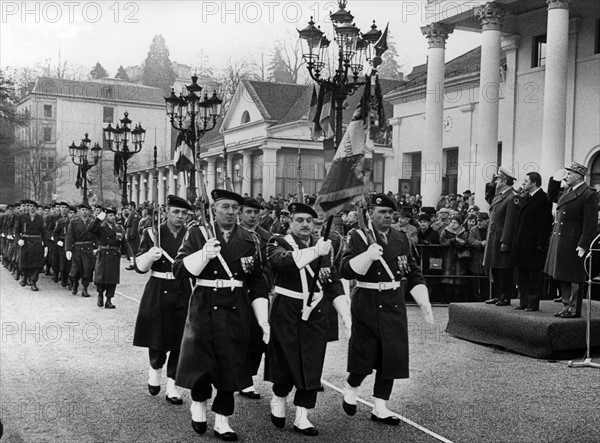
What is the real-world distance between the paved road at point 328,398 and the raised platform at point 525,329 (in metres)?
0.20

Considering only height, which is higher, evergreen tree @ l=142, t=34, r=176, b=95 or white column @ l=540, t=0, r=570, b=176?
evergreen tree @ l=142, t=34, r=176, b=95

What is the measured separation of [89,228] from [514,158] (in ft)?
57.6

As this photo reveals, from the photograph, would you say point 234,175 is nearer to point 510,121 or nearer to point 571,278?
point 510,121

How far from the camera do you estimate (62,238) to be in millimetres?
20141

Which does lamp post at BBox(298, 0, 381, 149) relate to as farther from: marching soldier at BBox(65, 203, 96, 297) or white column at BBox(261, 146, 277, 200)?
white column at BBox(261, 146, 277, 200)

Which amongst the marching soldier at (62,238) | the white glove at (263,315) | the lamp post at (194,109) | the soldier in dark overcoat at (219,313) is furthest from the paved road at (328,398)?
the marching soldier at (62,238)

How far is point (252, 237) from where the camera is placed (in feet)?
22.5

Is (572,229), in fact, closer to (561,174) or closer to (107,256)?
(561,174)

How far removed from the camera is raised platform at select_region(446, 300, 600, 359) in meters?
9.79

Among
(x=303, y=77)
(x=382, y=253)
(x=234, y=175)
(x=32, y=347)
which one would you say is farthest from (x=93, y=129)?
(x=382, y=253)

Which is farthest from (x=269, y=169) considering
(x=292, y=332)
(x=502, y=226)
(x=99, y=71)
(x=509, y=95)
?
(x=99, y=71)

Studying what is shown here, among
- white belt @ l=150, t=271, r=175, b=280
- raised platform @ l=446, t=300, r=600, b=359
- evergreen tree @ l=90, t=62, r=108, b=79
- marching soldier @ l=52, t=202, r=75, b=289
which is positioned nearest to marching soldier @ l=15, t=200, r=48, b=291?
marching soldier @ l=52, t=202, r=75, b=289

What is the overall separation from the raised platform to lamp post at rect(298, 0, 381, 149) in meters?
4.36

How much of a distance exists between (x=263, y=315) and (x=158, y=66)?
9270 centimetres
